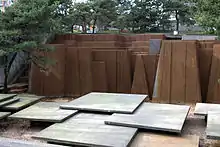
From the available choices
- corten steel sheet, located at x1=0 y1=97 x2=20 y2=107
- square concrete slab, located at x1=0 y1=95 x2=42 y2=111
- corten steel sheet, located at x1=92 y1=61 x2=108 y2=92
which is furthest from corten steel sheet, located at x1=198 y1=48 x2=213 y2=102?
corten steel sheet, located at x1=0 y1=97 x2=20 y2=107

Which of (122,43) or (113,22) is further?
(113,22)

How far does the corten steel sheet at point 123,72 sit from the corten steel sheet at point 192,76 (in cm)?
147

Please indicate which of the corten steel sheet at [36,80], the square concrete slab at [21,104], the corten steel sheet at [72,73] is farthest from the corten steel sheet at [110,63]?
the square concrete slab at [21,104]

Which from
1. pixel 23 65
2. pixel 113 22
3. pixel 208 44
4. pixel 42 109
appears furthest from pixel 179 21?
pixel 42 109

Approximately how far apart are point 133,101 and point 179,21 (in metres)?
10.5

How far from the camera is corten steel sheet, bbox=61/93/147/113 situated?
14.5 feet

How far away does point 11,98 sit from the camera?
5.03m

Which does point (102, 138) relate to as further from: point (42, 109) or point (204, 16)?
point (204, 16)

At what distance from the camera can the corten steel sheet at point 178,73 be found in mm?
6117

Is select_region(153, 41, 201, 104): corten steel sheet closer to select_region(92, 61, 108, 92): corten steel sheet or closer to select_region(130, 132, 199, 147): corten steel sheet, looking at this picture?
select_region(92, 61, 108, 92): corten steel sheet

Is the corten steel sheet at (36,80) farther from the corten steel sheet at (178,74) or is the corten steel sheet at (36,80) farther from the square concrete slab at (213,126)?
the square concrete slab at (213,126)

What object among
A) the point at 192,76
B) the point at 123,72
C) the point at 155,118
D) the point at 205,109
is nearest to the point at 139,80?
the point at 123,72

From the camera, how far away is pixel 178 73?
6.15m

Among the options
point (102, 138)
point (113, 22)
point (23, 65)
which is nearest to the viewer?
point (102, 138)
